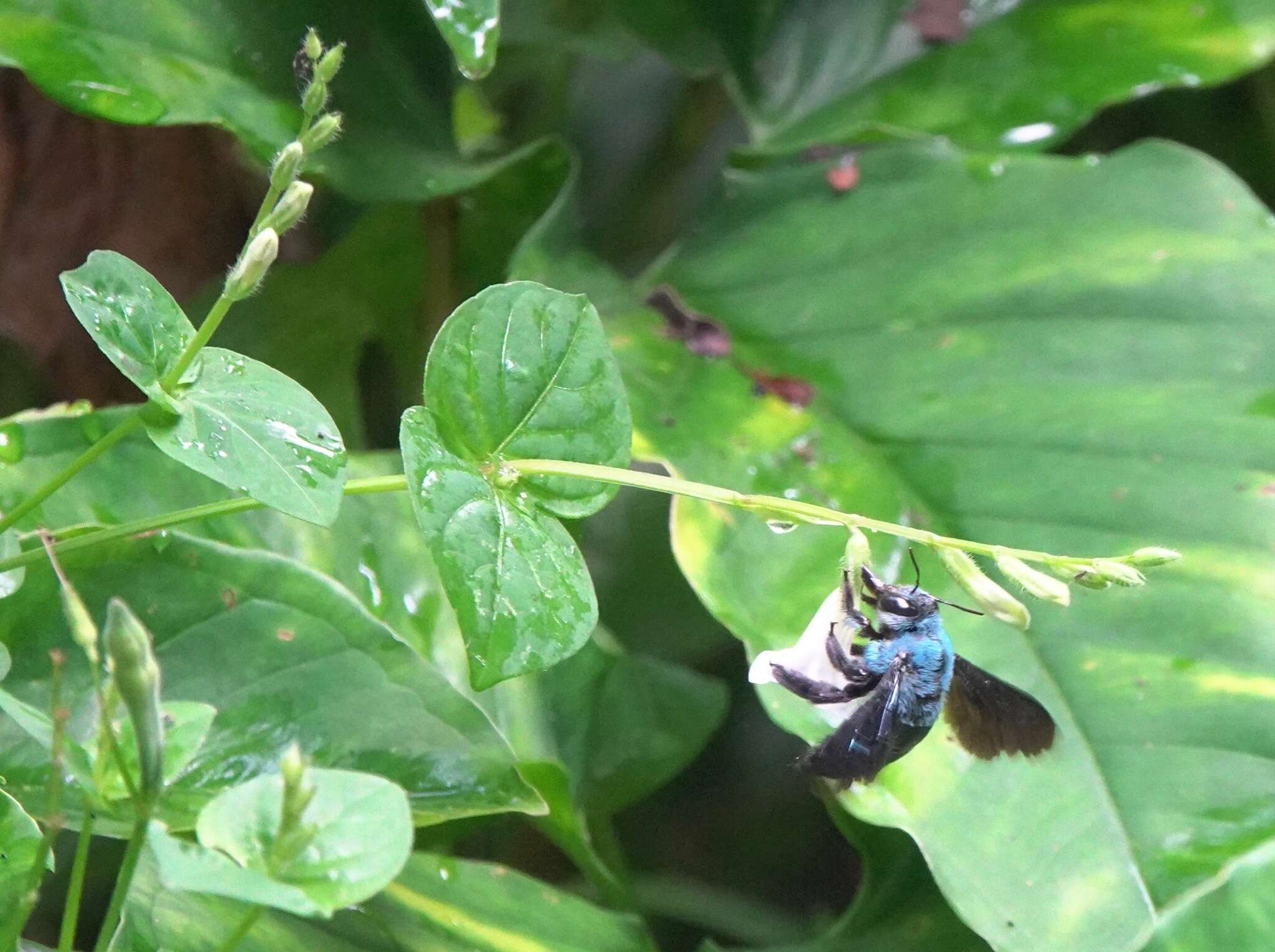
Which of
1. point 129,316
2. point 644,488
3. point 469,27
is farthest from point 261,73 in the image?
point 644,488

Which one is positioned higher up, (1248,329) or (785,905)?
(1248,329)

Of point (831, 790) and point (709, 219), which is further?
point (709, 219)

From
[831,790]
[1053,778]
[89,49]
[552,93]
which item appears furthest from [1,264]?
[1053,778]

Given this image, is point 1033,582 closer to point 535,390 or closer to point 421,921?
point 535,390

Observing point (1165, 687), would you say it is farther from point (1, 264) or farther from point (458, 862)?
point (1, 264)

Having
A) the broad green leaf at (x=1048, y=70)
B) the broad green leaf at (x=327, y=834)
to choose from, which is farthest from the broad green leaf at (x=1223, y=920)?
the broad green leaf at (x=1048, y=70)

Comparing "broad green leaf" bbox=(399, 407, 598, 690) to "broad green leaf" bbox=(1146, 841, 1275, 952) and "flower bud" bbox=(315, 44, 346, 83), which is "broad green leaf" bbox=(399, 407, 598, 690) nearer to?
"flower bud" bbox=(315, 44, 346, 83)
